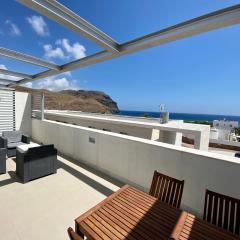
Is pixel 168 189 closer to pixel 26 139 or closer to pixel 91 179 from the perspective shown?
pixel 91 179

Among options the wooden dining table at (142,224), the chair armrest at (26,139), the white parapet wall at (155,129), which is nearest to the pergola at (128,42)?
the wooden dining table at (142,224)

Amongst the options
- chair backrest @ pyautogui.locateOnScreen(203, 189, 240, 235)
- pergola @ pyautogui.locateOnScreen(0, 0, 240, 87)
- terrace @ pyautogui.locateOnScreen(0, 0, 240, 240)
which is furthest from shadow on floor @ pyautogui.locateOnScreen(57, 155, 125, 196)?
pergola @ pyautogui.locateOnScreen(0, 0, 240, 87)

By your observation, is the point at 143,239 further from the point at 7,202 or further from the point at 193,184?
the point at 7,202

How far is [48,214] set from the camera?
3.02m

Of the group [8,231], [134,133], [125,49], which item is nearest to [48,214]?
[8,231]

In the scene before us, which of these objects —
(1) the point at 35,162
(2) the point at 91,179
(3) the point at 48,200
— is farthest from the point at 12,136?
Answer: (3) the point at 48,200

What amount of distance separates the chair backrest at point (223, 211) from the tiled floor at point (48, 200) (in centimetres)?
201

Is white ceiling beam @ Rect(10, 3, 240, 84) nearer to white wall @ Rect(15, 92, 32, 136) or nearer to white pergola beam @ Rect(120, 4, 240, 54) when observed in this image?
white pergola beam @ Rect(120, 4, 240, 54)

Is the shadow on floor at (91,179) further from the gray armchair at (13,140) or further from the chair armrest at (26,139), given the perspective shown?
the gray armchair at (13,140)

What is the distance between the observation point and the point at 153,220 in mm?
1750

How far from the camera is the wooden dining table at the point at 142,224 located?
153cm

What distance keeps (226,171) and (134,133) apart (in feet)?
25.1

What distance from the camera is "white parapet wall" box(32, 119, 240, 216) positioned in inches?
109

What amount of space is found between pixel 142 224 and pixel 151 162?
6.82ft
